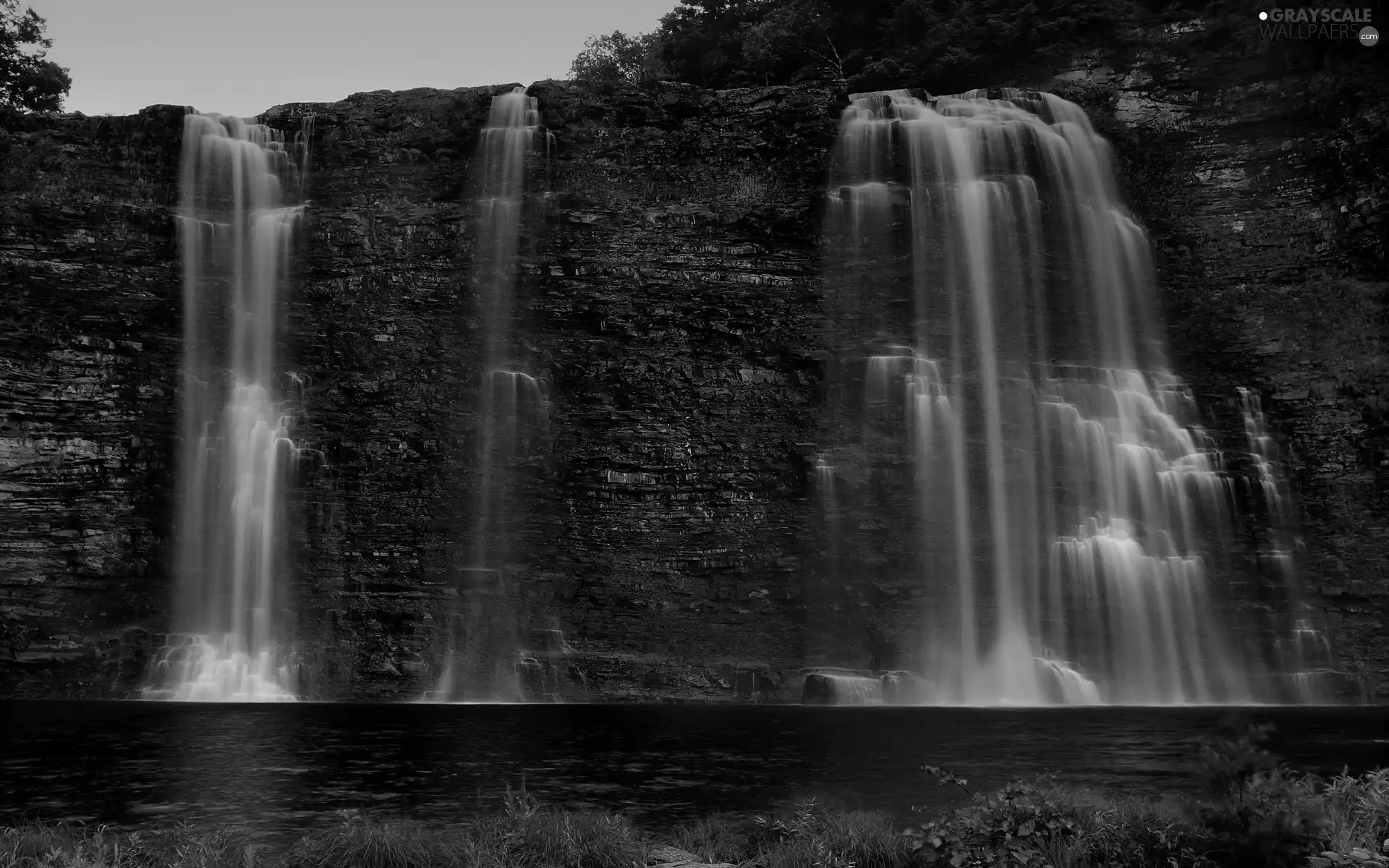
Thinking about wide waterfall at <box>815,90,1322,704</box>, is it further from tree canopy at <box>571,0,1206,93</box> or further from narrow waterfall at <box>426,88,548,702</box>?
narrow waterfall at <box>426,88,548,702</box>

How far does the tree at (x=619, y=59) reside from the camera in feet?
169

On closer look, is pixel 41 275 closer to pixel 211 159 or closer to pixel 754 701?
pixel 211 159

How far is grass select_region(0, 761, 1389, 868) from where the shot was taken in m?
7.42

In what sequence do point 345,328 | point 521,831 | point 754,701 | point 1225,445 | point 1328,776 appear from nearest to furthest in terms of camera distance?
point 521,831
point 1328,776
point 754,701
point 1225,445
point 345,328

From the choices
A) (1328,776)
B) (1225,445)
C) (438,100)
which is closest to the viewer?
(1328,776)

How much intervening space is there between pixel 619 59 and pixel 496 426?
30984 mm

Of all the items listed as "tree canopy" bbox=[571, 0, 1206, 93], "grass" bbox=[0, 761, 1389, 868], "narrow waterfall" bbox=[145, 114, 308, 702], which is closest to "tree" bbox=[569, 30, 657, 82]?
"tree canopy" bbox=[571, 0, 1206, 93]

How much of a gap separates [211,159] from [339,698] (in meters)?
18.3

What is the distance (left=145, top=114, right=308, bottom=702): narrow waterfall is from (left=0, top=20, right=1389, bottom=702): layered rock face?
64 cm

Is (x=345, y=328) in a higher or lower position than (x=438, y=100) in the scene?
lower

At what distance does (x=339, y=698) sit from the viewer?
94.5ft

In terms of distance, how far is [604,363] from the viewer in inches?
1304

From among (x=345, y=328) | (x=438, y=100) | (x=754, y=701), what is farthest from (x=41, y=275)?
(x=754, y=701)

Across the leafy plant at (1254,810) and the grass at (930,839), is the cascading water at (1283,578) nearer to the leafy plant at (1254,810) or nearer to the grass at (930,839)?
the grass at (930,839)
